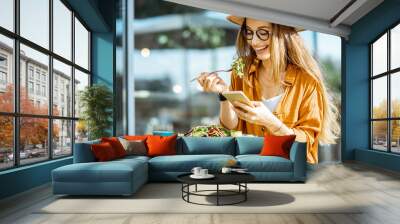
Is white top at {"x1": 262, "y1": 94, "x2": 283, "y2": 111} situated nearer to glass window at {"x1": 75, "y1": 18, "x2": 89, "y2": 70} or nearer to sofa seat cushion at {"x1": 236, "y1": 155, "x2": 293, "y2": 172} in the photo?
sofa seat cushion at {"x1": 236, "y1": 155, "x2": 293, "y2": 172}

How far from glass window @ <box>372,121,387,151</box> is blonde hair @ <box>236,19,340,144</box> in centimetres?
98

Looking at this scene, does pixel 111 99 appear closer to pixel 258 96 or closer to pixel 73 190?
pixel 258 96

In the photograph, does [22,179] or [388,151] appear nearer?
[22,179]

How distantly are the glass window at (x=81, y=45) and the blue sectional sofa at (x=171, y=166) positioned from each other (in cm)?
282

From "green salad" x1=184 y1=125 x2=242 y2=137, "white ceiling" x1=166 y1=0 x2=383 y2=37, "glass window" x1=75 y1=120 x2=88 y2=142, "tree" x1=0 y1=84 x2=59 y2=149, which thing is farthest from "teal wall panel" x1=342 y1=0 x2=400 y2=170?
"tree" x1=0 y1=84 x2=59 y2=149

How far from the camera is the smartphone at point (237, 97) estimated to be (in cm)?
751

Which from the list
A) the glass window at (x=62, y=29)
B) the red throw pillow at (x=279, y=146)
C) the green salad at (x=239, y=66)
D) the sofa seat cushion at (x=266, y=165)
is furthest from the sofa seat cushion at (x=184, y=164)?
the green salad at (x=239, y=66)

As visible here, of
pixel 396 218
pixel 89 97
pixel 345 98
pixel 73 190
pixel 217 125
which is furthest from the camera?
pixel 345 98

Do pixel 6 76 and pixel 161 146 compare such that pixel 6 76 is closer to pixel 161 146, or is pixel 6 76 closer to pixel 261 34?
pixel 161 146

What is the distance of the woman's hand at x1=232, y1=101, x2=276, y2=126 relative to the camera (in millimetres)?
7844

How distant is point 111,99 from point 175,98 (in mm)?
1423

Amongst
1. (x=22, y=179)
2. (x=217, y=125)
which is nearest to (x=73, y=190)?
(x=22, y=179)

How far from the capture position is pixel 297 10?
7496 millimetres

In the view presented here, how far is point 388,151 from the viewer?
309 inches
